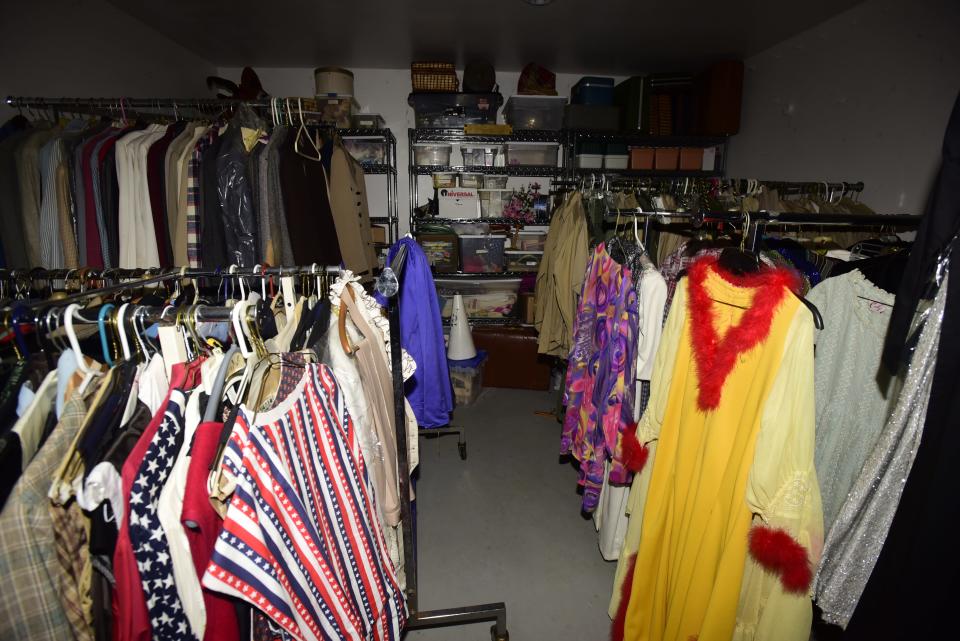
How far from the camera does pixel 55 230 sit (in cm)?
178

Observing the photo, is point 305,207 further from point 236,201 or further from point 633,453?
point 633,453

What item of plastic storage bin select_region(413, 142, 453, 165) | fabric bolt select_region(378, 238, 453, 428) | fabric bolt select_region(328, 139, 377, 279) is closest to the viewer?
fabric bolt select_region(378, 238, 453, 428)

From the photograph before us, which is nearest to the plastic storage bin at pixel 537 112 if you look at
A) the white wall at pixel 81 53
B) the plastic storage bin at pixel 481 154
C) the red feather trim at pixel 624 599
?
the plastic storage bin at pixel 481 154

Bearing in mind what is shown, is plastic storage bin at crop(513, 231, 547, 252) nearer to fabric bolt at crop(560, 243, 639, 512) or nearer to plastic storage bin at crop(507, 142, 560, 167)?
plastic storage bin at crop(507, 142, 560, 167)

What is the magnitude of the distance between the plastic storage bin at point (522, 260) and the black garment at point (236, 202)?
2084 mm

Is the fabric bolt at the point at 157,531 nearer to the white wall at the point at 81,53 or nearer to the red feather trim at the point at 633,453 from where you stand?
the red feather trim at the point at 633,453

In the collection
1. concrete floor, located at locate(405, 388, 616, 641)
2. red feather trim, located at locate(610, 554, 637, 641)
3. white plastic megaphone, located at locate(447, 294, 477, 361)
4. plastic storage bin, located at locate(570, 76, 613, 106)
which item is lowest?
concrete floor, located at locate(405, 388, 616, 641)

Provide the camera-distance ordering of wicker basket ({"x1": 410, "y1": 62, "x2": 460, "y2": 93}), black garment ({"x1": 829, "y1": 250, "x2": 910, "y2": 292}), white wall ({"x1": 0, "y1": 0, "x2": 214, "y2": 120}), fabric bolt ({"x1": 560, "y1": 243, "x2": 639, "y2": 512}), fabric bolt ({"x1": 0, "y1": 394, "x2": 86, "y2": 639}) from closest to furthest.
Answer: fabric bolt ({"x1": 0, "y1": 394, "x2": 86, "y2": 639}) < black garment ({"x1": 829, "y1": 250, "x2": 910, "y2": 292}) < fabric bolt ({"x1": 560, "y1": 243, "x2": 639, "y2": 512}) < white wall ({"x1": 0, "y1": 0, "x2": 214, "y2": 120}) < wicker basket ({"x1": 410, "y1": 62, "x2": 460, "y2": 93})

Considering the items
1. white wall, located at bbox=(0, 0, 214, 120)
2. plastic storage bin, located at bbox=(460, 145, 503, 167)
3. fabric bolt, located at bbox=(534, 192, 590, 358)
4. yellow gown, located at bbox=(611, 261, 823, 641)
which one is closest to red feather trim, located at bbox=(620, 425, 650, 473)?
yellow gown, located at bbox=(611, 261, 823, 641)

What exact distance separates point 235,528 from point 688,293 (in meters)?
1.19

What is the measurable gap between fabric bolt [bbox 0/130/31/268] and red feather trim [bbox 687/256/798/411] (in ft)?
8.79

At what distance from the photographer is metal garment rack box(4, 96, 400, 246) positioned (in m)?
1.97

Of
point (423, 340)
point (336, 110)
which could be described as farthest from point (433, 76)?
point (423, 340)

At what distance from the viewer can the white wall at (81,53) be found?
1999mm
